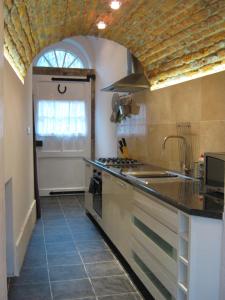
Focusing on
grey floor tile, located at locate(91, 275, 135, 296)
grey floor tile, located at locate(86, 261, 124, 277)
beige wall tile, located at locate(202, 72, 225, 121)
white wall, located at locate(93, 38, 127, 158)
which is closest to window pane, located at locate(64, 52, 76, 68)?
white wall, located at locate(93, 38, 127, 158)

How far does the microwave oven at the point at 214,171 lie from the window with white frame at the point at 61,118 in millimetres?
4543

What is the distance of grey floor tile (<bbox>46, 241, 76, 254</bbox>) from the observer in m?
3.67

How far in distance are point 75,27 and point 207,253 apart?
2.71 m

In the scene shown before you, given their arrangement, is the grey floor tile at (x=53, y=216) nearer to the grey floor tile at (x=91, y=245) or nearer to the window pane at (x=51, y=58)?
the grey floor tile at (x=91, y=245)

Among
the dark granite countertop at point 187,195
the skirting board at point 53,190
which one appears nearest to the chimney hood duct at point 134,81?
the dark granite countertop at point 187,195

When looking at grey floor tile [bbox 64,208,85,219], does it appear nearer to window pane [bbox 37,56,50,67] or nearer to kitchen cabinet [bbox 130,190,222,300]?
kitchen cabinet [bbox 130,190,222,300]

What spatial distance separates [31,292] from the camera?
271 centimetres

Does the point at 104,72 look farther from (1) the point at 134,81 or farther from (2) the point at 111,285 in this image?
(2) the point at 111,285

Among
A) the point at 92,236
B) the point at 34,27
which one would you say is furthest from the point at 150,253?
the point at 34,27

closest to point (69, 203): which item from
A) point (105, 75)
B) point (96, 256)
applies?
point (105, 75)

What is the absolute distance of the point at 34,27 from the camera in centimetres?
306

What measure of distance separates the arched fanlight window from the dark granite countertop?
415cm

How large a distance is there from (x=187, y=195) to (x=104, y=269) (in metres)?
1.41

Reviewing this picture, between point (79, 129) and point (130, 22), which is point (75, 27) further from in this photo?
point (79, 129)
